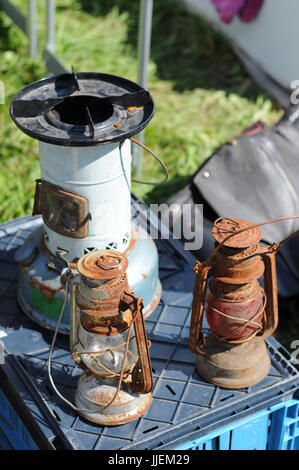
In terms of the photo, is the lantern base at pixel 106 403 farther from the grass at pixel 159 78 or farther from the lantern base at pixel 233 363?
the grass at pixel 159 78

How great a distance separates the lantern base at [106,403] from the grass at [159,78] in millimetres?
2196

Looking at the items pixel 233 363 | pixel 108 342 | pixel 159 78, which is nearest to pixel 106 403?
pixel 108 342

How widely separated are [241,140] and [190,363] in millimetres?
1618

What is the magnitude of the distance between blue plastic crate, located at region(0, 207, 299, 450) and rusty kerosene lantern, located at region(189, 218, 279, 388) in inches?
3.2

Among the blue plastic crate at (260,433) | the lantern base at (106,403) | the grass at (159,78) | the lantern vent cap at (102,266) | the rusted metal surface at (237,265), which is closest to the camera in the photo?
the lantern vent cap at (102,266)

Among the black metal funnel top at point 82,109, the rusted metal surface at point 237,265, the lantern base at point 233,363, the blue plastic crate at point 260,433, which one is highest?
the black metal funnel top at point 82,109

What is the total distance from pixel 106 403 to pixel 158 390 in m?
0.28

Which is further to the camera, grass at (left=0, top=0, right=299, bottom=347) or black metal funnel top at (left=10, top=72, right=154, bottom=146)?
grass at (left=0, top=0, right=299, bottom=347)

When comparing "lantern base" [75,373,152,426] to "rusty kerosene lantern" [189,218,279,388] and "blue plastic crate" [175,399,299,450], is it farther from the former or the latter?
"rusty kerosene lantern" [189,218,279,388]

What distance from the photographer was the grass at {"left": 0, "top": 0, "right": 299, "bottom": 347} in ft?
16.7

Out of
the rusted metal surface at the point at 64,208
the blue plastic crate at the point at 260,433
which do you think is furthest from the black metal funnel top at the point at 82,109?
the blue plastic crate at the point at 260,433

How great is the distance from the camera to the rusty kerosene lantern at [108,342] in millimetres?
2490

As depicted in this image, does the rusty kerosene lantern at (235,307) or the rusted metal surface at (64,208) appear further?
the rusted metal surface at (64,208)

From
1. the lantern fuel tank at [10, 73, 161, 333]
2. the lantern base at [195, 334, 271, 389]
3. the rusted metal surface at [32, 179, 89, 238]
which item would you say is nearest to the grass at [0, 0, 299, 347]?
the lantern fuel tank at [10, 73, 161, 333]
